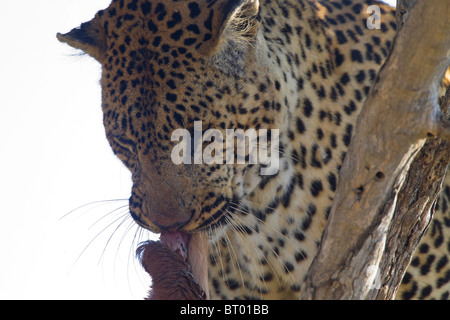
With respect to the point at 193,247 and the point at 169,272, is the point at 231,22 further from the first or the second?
the point at 169,272

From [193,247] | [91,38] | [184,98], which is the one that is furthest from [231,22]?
[193,247]

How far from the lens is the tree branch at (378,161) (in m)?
4.00

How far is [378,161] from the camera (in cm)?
410

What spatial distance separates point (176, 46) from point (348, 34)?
1.53 meters

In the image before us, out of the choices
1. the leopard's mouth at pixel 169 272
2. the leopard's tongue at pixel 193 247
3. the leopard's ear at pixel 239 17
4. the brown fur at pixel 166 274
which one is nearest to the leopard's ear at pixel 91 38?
the leopard's ear at pixel 239 17

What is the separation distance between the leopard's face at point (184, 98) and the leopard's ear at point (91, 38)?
51 cm

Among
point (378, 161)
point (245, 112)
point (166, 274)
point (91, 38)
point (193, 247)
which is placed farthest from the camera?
point (91, 38)

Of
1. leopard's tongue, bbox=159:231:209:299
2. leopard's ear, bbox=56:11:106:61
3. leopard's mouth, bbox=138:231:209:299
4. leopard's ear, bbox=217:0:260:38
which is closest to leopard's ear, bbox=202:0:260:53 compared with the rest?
leopard's ear, bbox=217:0:260:38

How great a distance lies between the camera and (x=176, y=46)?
5.92 meters

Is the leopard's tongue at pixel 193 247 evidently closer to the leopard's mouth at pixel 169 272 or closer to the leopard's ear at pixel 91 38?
the leopard's mouth at pixel 169 272

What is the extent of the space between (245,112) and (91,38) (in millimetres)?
1507
